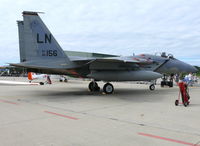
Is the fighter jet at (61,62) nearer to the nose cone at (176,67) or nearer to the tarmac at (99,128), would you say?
the nose cone at (176,67)

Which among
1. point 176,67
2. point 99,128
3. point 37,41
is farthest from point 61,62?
point 176,67

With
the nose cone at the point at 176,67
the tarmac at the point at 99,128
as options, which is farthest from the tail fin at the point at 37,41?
the nose cone at the point at 176,67

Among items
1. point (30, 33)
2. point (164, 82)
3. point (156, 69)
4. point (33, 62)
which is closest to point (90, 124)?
point (33, 62)

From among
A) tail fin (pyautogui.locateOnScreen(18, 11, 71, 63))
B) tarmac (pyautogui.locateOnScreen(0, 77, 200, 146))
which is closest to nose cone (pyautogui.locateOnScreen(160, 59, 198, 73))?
tail fin (pyautogui.locateOnScreen(18, 11, 71, 63))

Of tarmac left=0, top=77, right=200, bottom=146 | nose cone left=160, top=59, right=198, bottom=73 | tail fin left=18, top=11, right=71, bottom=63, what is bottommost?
tarmac left=0, top=77, right=200, bottom=146

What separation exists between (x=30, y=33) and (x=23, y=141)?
729 cm

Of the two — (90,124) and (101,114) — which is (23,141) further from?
(101,114)

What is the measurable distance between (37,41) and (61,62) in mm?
1651

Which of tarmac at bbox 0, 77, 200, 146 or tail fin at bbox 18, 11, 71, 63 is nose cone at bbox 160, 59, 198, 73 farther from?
tarmac at bbox 0, 77, 200, 146

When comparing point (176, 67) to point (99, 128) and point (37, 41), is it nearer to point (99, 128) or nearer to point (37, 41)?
point (37, 41)

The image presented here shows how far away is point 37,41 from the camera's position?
10.2 metres

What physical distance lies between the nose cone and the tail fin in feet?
24.4

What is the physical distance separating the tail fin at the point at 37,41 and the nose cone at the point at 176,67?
7440 millimetres

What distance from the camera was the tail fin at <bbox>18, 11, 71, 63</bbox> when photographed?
9.90 meters
